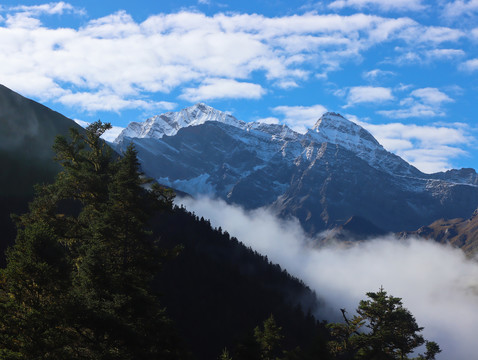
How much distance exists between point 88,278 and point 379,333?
82.3ft

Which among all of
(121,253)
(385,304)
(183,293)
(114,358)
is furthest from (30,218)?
(183,293)

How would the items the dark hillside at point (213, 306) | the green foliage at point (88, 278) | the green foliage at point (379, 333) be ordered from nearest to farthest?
the green foliage at point (88, 278)
the green foliage at point (379, 333)
the dark hillside at point (213, 306)

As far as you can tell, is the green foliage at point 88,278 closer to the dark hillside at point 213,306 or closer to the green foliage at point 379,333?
the green foliage at point 379,333

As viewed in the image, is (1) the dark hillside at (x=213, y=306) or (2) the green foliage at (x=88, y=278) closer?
(2) the green foliage at (x=88, y=278)

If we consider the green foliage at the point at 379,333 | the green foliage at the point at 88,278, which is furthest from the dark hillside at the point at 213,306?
the green foliage at the point at 88,278

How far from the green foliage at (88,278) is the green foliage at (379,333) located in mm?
17698

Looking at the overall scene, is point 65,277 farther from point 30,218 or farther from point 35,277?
point 30,218

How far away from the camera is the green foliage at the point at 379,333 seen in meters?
36.9

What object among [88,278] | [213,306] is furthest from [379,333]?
[213,306]

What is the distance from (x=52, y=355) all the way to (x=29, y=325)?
5.68ft

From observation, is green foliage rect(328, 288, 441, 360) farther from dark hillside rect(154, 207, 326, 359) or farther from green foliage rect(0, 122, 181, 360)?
dark hillside rect(154, 207, 326, 359)

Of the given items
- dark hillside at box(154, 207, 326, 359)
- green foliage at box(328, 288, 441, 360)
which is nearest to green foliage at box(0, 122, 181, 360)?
green foliage at box(328, 288, 441, 360)

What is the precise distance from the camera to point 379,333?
38.1 m

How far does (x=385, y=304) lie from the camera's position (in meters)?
40.8
